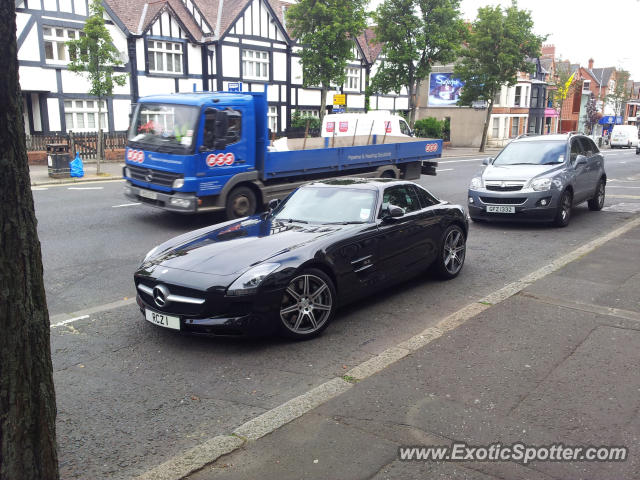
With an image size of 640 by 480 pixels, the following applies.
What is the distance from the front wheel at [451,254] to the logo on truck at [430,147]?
890 centimetres

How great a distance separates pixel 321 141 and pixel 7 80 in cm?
1423

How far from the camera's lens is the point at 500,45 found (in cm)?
4291

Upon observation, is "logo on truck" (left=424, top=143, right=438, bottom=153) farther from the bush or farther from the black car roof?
the bush

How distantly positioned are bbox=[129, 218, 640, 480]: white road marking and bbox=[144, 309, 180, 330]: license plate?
58.3 inches

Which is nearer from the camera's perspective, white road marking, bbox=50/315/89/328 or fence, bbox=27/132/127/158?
white road marking, bbox=50/315/89/328

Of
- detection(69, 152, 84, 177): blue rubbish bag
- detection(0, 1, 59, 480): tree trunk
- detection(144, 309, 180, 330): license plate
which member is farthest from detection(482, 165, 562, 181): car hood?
detection(69, 152, 84, 177): blue rubbish bag

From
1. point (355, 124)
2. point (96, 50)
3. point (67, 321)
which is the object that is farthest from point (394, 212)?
point (96, 50)

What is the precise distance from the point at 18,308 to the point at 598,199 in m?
13.8

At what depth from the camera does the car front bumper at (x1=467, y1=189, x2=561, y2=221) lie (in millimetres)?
11352

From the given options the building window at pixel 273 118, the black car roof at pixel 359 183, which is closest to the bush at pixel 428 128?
the building window at pixel 273 118

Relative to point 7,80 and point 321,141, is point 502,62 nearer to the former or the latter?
point 321,141

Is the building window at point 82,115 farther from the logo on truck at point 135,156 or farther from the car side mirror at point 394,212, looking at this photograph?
the car side mirror at point 394,212

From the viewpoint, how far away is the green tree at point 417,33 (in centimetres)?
3969

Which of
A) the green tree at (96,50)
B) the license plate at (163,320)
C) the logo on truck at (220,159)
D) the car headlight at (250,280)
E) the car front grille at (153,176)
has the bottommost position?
the license plate at (163,320)
